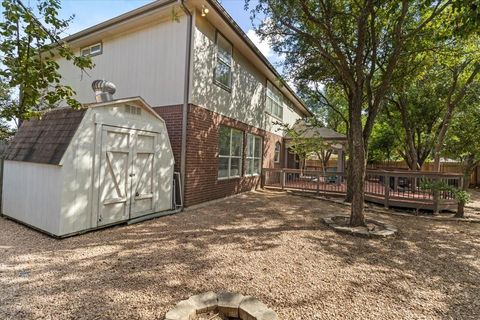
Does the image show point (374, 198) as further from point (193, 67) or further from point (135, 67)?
point (135, 67)

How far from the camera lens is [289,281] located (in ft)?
11.3

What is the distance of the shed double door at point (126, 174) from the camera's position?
5.52m

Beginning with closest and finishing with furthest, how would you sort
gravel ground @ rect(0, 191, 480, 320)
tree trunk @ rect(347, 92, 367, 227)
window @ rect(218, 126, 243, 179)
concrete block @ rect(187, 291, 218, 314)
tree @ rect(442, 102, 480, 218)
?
concrete block @ rect(187, 291, 218, 314) < gravel ground @ rect(0, 191, 480, 320) < tree trunk @ rect(347, 92, 367, 227) < window @ rect(218, 126, 243, 179) < tree @ rect(442, 102, 480, 218)

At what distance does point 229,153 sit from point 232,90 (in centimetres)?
253

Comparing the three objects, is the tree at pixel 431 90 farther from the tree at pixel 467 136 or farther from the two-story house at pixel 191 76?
the two-story house at pixel 191 76

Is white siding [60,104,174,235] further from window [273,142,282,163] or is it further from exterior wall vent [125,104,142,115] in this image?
window [273,142,282,163]

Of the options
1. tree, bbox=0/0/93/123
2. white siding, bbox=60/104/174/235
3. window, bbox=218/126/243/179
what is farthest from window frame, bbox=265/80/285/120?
tree, bbox=0/0/93/123

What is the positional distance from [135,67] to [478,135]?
1420 centimetres

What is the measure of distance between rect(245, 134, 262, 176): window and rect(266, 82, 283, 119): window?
2304mm

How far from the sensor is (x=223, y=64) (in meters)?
9.26

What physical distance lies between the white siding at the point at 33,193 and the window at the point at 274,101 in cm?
1074

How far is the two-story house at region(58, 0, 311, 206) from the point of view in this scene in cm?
755

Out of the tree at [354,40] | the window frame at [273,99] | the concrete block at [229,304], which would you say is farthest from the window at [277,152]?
the concrete block at [229,304]

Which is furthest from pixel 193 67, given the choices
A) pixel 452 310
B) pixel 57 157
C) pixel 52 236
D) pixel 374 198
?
pixel 374 198
